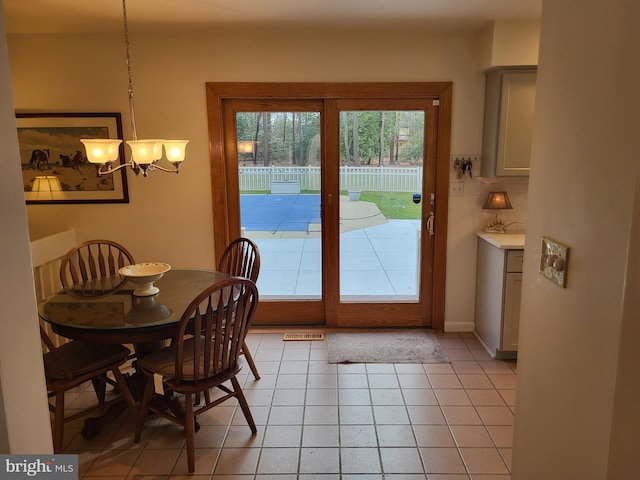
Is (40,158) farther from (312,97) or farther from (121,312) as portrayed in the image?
(312,97)

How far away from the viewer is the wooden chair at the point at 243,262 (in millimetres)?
3109

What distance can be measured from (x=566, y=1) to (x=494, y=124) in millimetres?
2334

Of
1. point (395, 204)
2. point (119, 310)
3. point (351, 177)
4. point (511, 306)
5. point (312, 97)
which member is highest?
point (312, 97)

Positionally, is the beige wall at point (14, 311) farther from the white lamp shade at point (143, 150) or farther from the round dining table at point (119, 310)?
the white lamp shade at point (143, 150)

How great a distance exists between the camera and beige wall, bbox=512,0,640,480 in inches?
36.8

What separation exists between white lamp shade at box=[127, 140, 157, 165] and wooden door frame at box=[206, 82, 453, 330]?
52.8 inches

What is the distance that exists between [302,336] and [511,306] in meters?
1.66

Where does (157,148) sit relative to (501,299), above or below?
above

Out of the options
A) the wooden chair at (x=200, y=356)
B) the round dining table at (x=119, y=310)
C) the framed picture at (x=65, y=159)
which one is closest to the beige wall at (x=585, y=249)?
the wooden chair at (x=200, y=356)

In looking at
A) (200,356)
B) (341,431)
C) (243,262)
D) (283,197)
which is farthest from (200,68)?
(341,431)

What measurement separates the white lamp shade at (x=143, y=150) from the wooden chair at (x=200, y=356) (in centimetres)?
76

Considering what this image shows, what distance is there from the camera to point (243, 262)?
3.25m

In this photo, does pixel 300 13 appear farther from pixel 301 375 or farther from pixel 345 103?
pixel 301 375

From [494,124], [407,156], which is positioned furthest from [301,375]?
[494,124]
